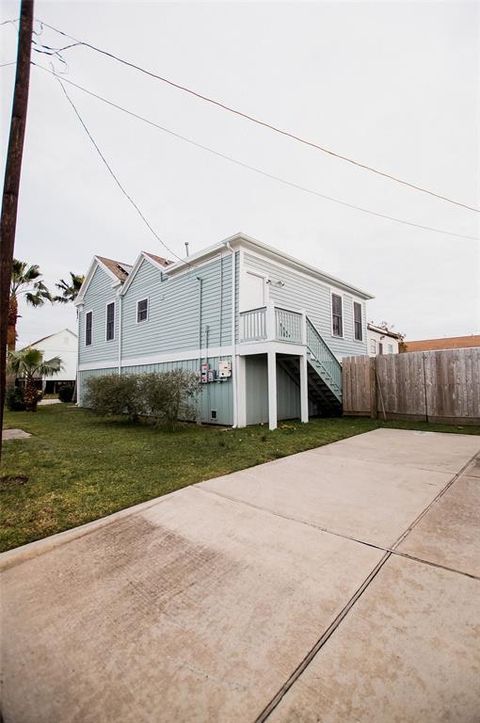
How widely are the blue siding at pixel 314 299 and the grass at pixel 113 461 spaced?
4.43 meters

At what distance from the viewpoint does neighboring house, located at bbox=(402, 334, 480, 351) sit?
26119 mm

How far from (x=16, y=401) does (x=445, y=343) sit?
3156cm

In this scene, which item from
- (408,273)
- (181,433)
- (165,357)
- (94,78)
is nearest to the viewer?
(94,78)

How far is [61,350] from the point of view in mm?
36062

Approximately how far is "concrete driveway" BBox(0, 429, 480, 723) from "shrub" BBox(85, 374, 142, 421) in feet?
22.3

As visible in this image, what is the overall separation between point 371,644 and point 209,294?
9510 millimetres

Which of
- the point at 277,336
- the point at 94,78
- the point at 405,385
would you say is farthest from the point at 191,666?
the point at 405,385

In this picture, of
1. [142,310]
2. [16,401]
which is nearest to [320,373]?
[142,310]

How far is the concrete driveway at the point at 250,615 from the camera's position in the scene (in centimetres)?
130

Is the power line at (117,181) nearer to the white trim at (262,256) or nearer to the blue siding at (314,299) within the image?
the white trim at (262,256)

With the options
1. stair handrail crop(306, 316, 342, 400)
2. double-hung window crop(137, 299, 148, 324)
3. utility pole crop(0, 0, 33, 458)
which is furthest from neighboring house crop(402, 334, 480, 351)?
utility pole crop(0, 0, 33, 458)

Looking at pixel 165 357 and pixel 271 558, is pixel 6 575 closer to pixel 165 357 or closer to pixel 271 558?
pixel 271 558

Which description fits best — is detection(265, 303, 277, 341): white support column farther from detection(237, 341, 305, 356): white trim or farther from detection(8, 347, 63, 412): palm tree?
detection(8, 347, 63, 412): palm tree

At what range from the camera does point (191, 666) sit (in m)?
1.46
